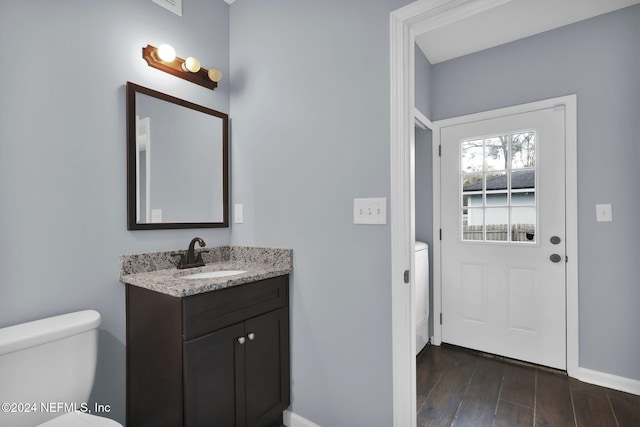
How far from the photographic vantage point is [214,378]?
1.28m

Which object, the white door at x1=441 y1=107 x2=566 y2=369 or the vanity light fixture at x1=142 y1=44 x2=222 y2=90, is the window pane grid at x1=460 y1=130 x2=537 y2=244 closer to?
the white door at x1=441 y1=107 x2=566 y2=369

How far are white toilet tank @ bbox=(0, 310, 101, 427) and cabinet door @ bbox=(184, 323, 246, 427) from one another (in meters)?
0.40

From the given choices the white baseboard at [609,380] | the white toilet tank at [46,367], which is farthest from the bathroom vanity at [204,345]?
the white baseboard at [609,380]

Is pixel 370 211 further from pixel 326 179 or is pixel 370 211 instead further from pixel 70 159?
pixel 70 159

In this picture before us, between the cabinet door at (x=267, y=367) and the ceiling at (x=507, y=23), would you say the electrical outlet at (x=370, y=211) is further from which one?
the ceiling at (x=507, y=23)

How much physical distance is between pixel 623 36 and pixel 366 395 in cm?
276

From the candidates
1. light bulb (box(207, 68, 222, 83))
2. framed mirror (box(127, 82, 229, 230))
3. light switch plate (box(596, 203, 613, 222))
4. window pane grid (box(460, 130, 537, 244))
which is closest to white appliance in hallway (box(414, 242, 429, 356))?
window pane grid (box(460, 130, 537, 244))

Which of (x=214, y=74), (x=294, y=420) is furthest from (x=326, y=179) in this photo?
(x=294, y=420)

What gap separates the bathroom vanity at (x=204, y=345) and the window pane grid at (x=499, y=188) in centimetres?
176

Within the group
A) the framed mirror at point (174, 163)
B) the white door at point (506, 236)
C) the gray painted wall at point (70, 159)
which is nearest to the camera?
the gray painted wall at point (70, 159)

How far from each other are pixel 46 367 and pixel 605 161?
318 centimetres

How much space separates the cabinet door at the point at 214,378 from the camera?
3.92 feet

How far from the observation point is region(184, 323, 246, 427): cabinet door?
119 cm

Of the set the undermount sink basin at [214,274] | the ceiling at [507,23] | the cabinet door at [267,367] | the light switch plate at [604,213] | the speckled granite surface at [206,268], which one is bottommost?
the cabinet door at [267,367]
